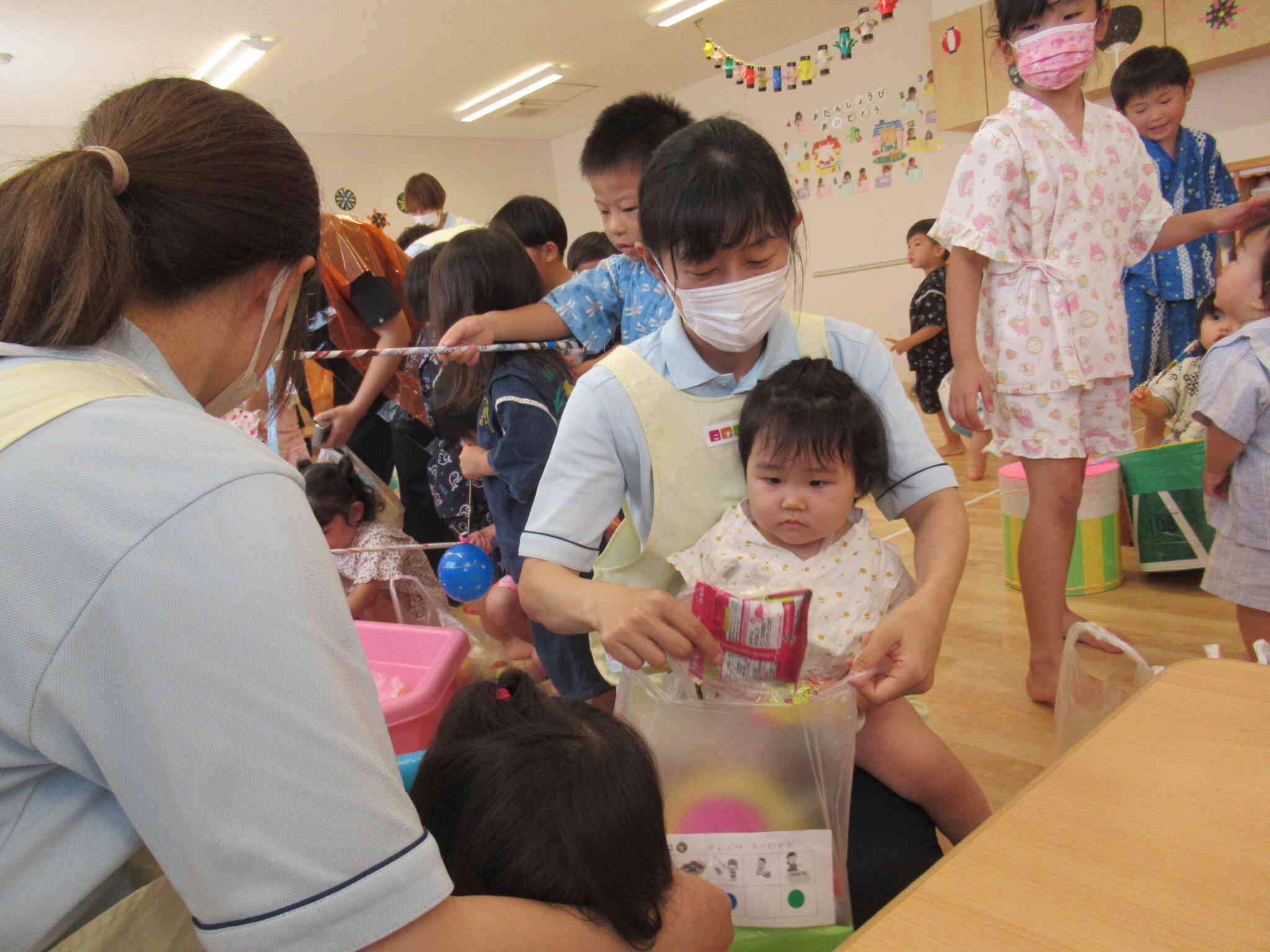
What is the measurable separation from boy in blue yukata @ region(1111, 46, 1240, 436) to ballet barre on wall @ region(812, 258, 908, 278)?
435 cm

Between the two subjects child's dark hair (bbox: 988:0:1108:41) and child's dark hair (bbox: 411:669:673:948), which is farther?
child's dark hair (bbox: 988:0:1108:41)

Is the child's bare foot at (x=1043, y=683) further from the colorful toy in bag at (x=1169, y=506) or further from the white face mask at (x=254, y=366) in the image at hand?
the white face mask at (x=254, y=366)

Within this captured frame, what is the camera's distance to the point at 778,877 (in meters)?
0.92

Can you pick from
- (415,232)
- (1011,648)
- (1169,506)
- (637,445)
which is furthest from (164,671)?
(415,232)

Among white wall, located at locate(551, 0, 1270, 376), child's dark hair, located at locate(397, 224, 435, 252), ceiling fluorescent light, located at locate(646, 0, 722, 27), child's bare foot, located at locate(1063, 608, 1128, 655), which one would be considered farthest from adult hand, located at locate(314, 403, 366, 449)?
ceiling fluorescent light, located at locate(646, 0, 722, 27)

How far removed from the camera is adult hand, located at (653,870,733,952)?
0.79 metres

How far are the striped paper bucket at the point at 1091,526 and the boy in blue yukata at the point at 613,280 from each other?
1408 mm

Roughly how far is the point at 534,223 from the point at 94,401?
240cm

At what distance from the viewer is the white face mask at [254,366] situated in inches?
31.0

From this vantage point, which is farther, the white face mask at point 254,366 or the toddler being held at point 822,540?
the toddler being held at point 822,540

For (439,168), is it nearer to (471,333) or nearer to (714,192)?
(471,333)

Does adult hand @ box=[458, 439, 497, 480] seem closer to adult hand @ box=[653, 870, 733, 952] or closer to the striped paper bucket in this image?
adult hand @ box=[653, 870, 733, 952]

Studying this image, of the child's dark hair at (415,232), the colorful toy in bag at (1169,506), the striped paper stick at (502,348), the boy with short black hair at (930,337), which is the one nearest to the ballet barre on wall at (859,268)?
the boy with short black hair at (930,337)

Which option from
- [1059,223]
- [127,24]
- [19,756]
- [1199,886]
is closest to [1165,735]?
[1199,886]
